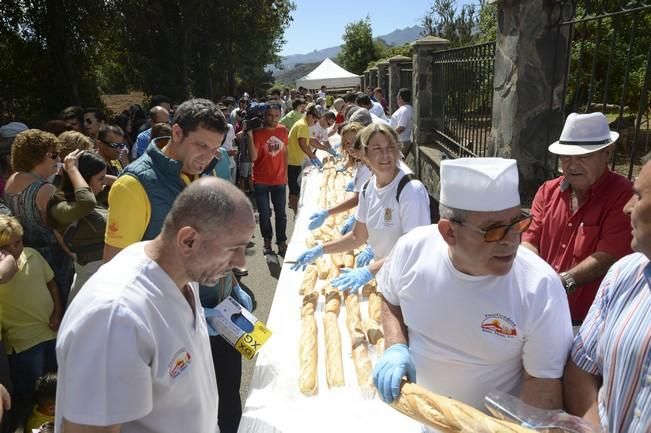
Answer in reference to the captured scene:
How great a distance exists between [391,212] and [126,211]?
1386 millimetres

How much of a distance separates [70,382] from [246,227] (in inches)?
23.2

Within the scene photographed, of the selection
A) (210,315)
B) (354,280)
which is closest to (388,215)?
(354,280)

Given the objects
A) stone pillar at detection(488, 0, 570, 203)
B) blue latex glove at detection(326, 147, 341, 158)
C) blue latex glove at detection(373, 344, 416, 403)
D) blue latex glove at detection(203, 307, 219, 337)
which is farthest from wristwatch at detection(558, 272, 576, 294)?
blue latex glove at detection(326, 147, 341, 158)

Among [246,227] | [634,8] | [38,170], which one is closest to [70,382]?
[246,227]

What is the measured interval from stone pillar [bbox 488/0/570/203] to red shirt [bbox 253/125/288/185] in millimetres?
2781

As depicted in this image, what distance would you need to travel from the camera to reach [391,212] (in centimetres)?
263

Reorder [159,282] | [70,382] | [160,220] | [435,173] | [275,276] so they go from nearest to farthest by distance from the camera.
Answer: [70,382] → [159,282] → [160,220] → [275,276] → [435,173]

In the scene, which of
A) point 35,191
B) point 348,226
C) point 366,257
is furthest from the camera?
point 348,226

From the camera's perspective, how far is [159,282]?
51.3 inches

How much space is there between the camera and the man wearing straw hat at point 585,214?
2273 millimetres

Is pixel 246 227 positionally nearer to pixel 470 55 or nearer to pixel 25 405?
pixel 25 405

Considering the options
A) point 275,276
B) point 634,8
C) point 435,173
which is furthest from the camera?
point 435,173

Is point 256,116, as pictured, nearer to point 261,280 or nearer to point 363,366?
point 261,280

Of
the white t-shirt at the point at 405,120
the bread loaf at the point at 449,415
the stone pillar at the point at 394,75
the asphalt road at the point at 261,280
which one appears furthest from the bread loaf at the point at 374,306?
the stone pillar at the point at 394,75
